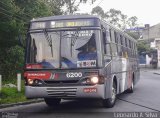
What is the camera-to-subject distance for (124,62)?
55.4ft

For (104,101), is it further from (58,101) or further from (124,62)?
(124,62)

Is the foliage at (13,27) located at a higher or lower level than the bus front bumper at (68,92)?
higher

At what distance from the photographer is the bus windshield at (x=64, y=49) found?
11.8 meters

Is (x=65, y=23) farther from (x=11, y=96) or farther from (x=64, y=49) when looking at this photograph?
(x=11, y=96)

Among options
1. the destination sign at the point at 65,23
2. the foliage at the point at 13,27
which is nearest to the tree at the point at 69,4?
the foliage at the point at 13,27

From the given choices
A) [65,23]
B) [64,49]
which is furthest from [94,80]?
[65,23]

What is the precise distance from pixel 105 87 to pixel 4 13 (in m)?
12.4

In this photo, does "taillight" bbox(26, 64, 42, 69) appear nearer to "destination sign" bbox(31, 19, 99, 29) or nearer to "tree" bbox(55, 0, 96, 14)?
"destination sign" bbox(31, 19, 99, 29)

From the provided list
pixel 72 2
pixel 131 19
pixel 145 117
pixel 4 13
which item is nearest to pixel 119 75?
pixel 145 117

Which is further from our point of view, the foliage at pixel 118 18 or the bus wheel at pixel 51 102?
the foliage at pixel 118 18

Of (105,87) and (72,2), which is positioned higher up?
(72,2)

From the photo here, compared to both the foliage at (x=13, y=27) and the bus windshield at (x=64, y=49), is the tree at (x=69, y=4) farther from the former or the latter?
the bus windshield at (x=64, y=49)

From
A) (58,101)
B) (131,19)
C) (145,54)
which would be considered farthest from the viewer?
(131,19)

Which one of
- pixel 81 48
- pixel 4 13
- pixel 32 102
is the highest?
pixel 4 13
